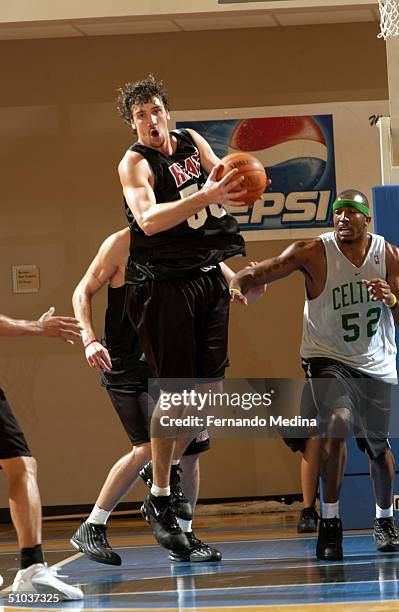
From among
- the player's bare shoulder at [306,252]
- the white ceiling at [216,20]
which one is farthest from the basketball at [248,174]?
the white ceiling at [216,20]

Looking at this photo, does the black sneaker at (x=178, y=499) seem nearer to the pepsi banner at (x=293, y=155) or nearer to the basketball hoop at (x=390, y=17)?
the basketball hoop at (x=390, y=17)

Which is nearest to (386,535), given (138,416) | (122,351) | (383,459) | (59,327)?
(383,459)

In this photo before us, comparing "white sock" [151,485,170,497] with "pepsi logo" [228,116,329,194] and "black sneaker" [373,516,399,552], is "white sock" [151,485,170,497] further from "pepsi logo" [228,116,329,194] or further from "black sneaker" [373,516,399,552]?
"pepsi logo" [228,116,329,194]

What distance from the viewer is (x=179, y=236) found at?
566 centimetres

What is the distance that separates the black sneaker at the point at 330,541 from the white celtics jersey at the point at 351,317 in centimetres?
84

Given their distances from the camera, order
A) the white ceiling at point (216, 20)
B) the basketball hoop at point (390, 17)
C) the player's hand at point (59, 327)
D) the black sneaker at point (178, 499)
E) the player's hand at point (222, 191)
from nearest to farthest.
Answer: the player's hand at point (59, 327)
the player's hand at point (222, 191)
the black sneaker at point (178, 499)
the basketball hoop at point (390, 17)
the white ceiling at point (216, 20)

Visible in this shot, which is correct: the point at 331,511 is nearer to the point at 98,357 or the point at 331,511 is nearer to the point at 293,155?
the point at 98,357

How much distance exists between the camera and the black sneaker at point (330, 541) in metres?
A: 5.80

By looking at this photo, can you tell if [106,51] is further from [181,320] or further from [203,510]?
[181,320]

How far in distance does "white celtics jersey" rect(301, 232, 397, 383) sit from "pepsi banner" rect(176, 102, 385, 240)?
3335mm

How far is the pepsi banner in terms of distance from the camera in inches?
375

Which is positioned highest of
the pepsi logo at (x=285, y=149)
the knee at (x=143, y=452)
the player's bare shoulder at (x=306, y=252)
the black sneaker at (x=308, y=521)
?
the pepsi logo at (x=285, y=149)

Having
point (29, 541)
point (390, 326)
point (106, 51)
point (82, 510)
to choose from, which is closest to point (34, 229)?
point (106, 51)

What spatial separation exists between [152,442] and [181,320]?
620 mm
